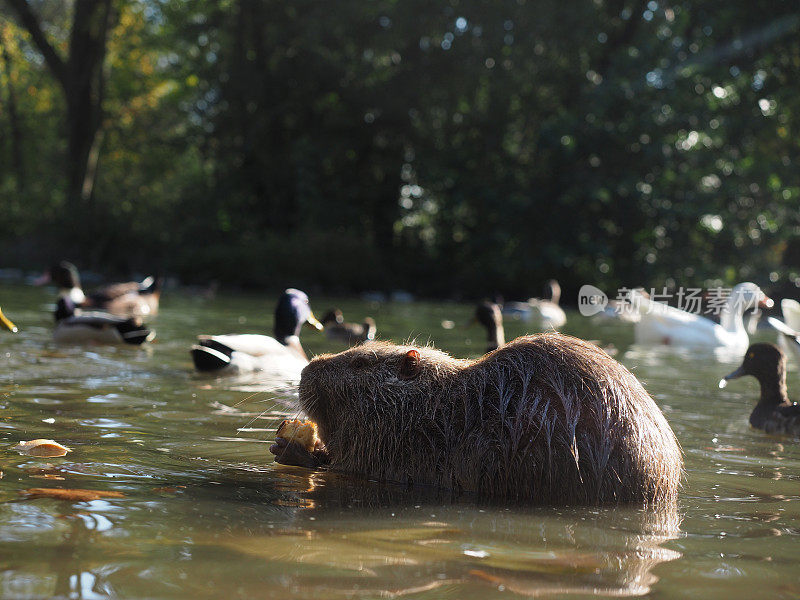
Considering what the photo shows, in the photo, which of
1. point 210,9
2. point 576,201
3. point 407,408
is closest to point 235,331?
point 407,408

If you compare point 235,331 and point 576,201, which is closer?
point 235,331

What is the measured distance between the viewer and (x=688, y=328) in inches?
547

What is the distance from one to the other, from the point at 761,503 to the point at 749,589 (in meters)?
1.54

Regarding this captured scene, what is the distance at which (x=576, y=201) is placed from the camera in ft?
86.8

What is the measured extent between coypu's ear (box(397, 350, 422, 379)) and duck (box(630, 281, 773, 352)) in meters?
9.90

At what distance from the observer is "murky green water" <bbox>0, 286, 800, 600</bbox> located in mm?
2801

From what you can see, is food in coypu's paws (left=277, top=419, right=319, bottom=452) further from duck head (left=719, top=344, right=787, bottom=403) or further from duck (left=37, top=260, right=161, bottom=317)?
duck (left=37, top=260, right=161, bottom=317)

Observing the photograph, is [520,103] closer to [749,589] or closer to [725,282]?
[725,282]

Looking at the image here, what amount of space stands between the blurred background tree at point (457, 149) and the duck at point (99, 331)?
15678 millimetres

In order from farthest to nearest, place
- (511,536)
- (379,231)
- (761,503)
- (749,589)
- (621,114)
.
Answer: (379,231) < (621,114) < (761,503) < (511,536) < (749,589)

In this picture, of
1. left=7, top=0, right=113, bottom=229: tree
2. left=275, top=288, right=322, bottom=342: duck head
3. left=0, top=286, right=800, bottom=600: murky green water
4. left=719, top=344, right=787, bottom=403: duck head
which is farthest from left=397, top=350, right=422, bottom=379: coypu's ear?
left=7, top=0, right=113, bottom=229: tree

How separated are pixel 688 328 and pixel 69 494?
11.7 metres

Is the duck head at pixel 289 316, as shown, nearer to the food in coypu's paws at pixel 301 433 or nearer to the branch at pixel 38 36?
the food in coypu's paws at pixel 301 433

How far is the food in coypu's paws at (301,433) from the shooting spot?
488 cm
